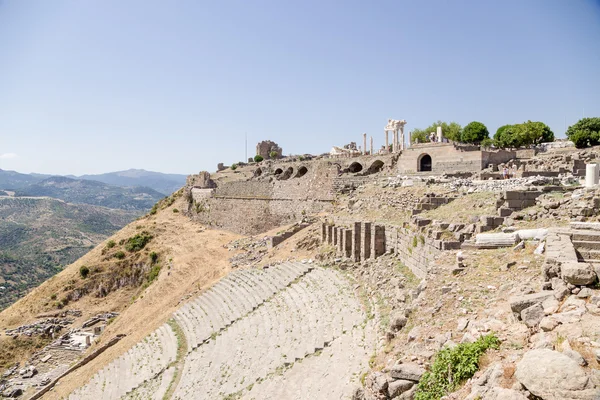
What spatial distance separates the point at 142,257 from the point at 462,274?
1240 inches

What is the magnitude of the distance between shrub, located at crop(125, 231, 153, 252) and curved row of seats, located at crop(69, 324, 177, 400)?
17695 millimetres

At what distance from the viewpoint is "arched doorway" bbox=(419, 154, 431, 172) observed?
34.0 m

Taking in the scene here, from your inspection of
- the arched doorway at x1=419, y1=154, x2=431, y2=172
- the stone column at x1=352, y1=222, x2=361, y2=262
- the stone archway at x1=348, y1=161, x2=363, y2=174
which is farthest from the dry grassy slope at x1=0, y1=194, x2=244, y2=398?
the arched doorway at x1=419, y1=154, x2=431, y2=172

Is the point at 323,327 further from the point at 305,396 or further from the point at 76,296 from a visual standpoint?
the point at 76,296

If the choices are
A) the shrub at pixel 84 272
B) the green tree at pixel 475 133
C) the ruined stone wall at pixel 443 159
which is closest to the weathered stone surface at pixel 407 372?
the ruined stone wall at pixel 443 159

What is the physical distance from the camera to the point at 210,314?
20922 mm

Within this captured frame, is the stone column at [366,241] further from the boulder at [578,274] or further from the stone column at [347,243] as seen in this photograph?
the boulder at [578,274]

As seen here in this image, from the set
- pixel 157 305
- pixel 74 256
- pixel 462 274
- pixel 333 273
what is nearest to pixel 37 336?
pixel 157 305

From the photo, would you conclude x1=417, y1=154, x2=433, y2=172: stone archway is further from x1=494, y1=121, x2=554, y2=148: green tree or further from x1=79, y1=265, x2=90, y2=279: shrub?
x1=79, y1=265, x2=90, y2=279: shrub

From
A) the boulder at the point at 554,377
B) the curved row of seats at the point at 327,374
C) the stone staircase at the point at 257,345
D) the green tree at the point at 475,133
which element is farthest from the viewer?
the green tree at the point at 475,133

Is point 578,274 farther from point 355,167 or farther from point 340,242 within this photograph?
point 355,167

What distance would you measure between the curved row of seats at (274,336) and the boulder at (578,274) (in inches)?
259

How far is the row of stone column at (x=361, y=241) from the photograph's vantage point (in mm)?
18359

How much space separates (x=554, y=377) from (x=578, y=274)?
9.22ft
